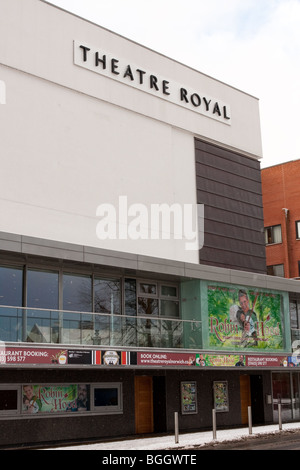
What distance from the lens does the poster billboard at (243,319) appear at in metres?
28.1

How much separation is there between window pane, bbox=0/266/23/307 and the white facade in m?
1.51

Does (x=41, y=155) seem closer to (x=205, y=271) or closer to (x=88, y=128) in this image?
Result: (x=88, y=128)

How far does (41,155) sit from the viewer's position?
24.8 metres

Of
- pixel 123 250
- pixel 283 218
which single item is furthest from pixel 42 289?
pixel 283 218

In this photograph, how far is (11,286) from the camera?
22812 mm

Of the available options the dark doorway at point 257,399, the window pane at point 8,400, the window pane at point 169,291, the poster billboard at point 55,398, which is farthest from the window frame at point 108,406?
the dark doorway at point 257,399

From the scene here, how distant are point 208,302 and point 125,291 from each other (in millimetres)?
3895

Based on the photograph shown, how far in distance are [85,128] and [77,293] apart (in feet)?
22.3

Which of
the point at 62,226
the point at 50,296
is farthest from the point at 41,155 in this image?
the point at 50,296

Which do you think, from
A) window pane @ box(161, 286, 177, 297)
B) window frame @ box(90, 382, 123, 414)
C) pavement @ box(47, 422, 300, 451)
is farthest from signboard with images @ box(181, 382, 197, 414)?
window pane @ box(161, 286, 177, 297)

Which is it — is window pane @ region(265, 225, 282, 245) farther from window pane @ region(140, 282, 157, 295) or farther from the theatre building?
window pane @ region(140, 282, 157, 295)

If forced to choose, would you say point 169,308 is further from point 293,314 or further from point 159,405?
point 293,314

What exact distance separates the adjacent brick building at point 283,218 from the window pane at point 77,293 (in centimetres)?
2144

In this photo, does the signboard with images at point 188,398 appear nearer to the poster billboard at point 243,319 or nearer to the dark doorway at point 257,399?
the poster billboard at point 243,319
